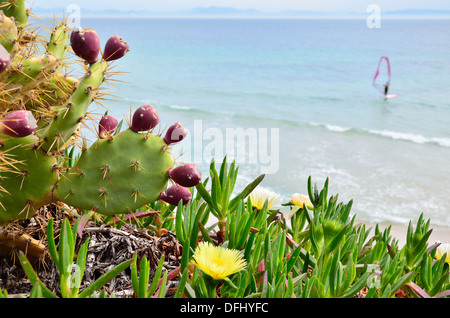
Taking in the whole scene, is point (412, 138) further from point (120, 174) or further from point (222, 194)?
point (120, 174)

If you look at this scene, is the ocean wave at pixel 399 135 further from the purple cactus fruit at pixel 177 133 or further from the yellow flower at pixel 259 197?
the purple cactus fruit at pixel 177 133

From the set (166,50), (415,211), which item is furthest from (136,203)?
(166,50)

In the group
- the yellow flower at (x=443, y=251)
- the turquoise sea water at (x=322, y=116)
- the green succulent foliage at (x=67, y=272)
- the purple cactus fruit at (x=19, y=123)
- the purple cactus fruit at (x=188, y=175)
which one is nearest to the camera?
the green succulent foliage at (x=67, y=272)

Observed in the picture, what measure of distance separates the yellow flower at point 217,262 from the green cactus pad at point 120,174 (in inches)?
13.3

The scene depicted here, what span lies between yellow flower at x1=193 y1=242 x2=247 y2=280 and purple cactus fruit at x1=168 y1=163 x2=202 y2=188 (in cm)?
22

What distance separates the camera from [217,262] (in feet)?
3.37

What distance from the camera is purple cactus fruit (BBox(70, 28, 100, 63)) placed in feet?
3.85

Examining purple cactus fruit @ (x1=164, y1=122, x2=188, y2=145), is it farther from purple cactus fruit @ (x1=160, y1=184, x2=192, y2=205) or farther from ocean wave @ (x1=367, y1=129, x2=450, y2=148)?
ocean wave @ (x1=367, y1=129, x2=450, y2=148)

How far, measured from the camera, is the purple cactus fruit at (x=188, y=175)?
4.07 feet

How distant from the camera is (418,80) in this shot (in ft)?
60.6

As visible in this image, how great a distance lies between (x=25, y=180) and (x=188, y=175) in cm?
43

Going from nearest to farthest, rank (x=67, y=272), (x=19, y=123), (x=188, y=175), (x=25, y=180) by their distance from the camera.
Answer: (x=67, y=272), (x=19, y=123), (x=188, y=175), (x=25, y=180)

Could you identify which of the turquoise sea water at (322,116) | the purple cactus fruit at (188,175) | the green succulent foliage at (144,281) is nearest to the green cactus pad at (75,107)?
the purple cactus fruit at (188,175)

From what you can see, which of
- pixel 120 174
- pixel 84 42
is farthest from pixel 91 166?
pixel 84 42
